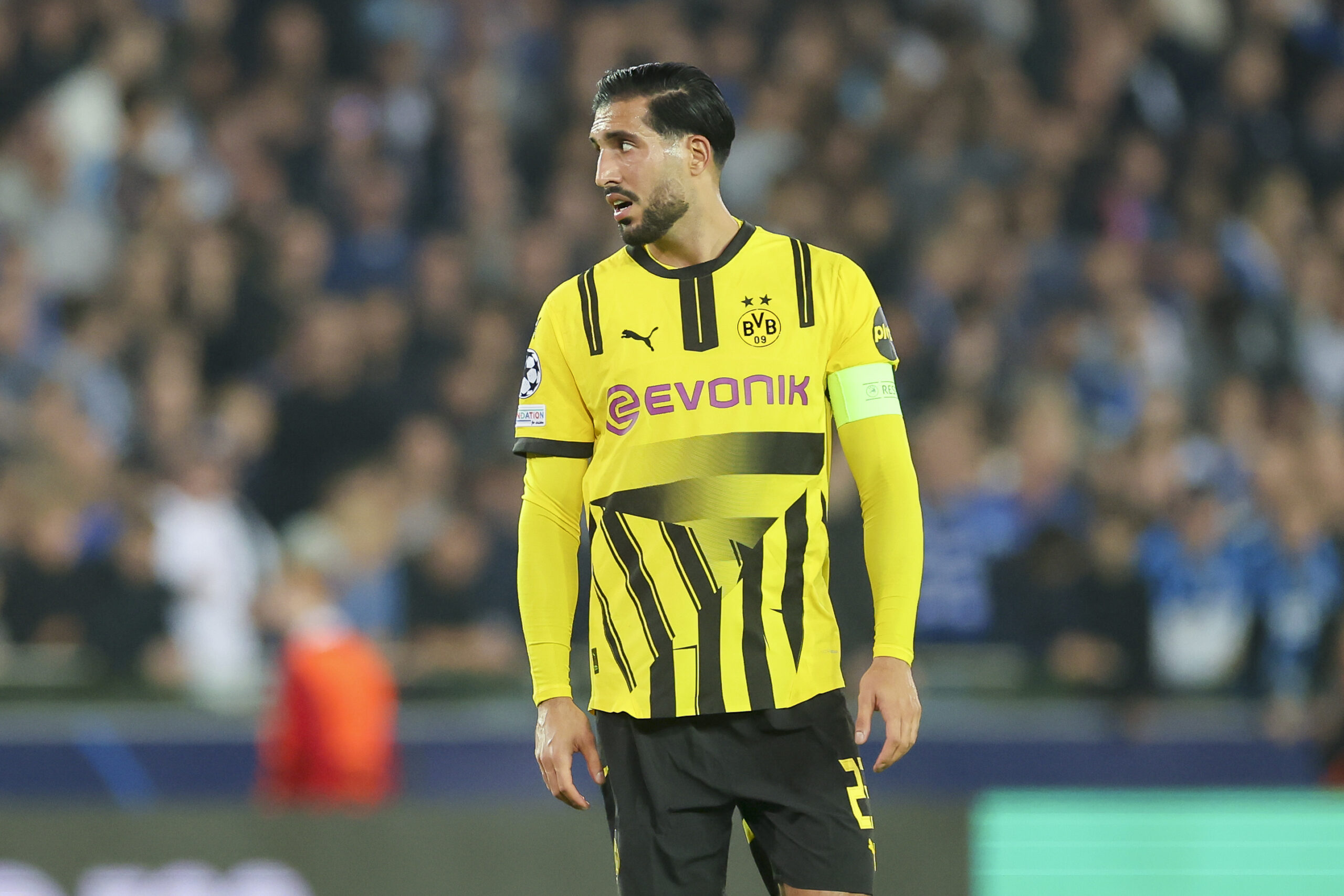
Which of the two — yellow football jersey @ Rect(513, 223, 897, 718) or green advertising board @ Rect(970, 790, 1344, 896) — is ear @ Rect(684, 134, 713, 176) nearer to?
yellow football jersey @ Rect(513, 223, 897, 718)

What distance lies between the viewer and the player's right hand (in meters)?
3.60

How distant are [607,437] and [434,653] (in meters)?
4.91

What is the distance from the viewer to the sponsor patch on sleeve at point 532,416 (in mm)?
3775

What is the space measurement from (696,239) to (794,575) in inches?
26.5

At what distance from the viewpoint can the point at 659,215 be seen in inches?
147

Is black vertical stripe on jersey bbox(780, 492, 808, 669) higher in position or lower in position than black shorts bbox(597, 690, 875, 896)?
higher

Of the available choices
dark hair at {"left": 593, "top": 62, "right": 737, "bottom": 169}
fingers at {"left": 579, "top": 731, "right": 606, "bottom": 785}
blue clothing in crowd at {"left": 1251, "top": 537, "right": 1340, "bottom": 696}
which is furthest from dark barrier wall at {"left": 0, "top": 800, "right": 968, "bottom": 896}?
blue clothing in crowd at {"left": 1251, "top": 537, "right": 1340, "bottom": 696}

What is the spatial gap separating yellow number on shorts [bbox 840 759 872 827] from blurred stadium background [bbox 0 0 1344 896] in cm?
194

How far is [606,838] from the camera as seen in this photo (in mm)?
5680

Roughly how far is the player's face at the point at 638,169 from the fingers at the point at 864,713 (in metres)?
0.95

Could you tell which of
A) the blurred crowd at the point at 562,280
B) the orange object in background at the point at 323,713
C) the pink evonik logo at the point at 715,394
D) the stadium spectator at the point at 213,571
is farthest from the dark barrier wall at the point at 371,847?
the stadium spectator at the point at 213,571

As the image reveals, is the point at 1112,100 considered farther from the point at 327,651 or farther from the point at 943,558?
the point at 327,651

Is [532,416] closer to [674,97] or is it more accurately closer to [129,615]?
[674,97]

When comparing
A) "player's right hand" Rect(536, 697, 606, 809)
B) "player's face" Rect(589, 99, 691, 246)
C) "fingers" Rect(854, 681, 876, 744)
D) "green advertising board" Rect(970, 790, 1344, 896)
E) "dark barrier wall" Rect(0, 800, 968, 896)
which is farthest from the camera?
"dark barrier wall" Rect(0, 800, 968, 896)
